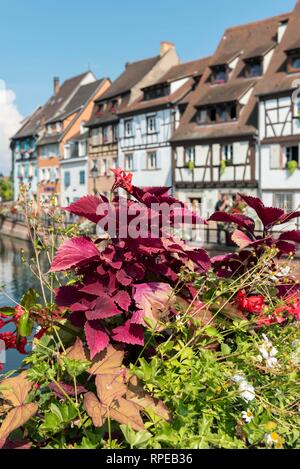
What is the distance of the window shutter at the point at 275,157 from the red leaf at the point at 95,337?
2166 cm

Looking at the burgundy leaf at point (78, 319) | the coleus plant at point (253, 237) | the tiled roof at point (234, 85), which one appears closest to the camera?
the burgundy leaf at point (78, 319)

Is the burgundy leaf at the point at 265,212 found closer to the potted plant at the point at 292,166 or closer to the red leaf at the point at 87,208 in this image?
the red leaf at the point at 87,208

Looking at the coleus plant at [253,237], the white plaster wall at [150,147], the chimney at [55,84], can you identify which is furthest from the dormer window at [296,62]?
the chimney at [55,84]

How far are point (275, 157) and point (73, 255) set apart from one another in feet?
71.2

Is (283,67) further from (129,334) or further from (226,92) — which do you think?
(129,334)

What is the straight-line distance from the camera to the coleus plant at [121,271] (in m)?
1.62

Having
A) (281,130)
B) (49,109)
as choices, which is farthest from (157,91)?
(49,109)

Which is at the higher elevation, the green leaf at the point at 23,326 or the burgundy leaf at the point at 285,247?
the burgundy leaf at the point at 285,247

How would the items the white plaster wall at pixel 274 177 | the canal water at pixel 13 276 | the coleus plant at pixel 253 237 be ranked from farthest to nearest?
the white plaster wall at pixel 274 177 < the canal water at pixel 13 276 < the coleus plant at pixel 253 237

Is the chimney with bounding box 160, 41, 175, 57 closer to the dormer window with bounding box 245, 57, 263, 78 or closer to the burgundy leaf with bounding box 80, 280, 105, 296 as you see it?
the dormer window with bounding box 245, 57, 263, 78

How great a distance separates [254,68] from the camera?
24500 mm

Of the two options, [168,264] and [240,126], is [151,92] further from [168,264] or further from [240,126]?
[168,264]

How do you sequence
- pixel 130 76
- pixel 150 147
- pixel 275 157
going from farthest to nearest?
1. pixel 130 76
2. pixel 150 147
3. pixel 275 157

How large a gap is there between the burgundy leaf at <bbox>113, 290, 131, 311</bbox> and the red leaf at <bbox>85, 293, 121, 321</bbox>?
2 centimetres
